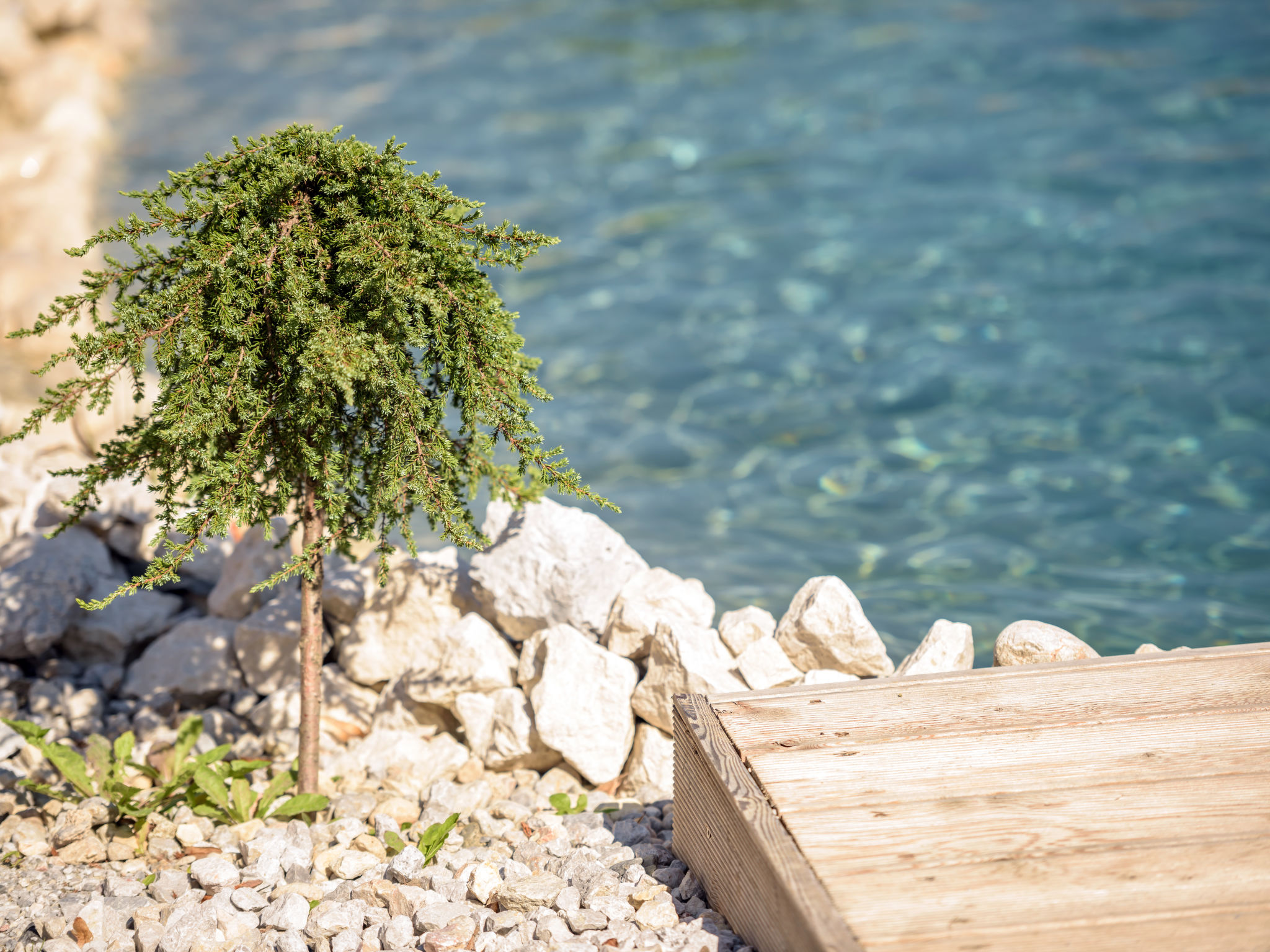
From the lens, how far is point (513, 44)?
526 inches

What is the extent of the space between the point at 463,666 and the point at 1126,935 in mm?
2488

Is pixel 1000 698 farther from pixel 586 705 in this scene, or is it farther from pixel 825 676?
pixel 586 705

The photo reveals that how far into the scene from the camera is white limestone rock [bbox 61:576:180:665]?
4520mm

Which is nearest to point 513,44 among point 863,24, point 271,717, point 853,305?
point 863,24

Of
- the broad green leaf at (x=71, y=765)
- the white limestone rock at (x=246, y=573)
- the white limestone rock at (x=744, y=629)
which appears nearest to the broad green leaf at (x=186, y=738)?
the broad green leaf at (x=71, y=765)

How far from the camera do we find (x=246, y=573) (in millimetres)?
4520

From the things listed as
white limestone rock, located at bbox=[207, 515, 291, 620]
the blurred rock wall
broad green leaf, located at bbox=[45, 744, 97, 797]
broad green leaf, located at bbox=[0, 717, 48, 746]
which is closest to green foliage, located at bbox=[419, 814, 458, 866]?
broad green leaf, located at bbox=[45, 744, 97, 797]

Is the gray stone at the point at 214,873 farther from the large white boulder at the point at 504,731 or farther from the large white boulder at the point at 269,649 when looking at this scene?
the large white boulder at the point at 269,649

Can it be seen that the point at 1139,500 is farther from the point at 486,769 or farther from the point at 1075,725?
the point at 486,769

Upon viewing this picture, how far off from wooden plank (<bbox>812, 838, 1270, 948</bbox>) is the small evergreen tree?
52.8 inches

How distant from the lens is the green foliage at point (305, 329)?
2932 mm

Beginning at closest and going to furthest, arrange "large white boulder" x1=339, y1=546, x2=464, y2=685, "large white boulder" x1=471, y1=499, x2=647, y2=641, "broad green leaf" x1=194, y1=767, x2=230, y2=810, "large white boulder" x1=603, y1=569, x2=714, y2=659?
"broad green leaf" x1=194, y1=767, x2=230, y2=810 < "large white boulder" x1=603, y1=569, x2=714, y2=659 < "large white boulder" x1=471, y1=499, x2=647, y2=641 < "large white boulder" x1=339, y1=546, x2=464, y2=685

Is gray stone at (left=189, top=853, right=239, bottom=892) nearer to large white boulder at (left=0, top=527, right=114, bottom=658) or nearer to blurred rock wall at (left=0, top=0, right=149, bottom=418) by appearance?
large white boulder at (left=0, top=527, right=114, bottom=658)

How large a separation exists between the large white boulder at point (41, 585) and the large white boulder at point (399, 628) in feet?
4.11
